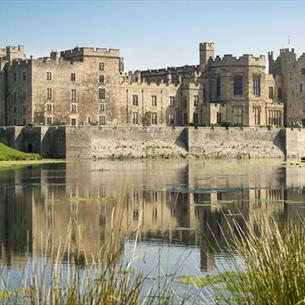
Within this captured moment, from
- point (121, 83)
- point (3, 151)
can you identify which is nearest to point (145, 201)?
point (3, 151)

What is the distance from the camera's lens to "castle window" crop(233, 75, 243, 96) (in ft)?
329

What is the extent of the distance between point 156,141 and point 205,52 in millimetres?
21613

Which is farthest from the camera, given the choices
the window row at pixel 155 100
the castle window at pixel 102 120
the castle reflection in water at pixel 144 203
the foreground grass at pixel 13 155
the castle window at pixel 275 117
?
the castle window at pixel 275 117

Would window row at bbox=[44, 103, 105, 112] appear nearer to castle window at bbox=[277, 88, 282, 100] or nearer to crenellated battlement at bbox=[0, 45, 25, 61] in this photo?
crenellated battlement at bbox=[0, 45, 25, 61]

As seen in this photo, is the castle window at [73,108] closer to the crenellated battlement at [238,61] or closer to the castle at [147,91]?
the castle at [147,91]

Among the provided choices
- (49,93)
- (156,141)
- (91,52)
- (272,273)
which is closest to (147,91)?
(91,52)

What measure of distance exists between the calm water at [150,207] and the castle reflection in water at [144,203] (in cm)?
4

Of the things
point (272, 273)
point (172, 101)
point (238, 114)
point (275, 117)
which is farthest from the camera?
point (275, 117)

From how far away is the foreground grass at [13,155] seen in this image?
7489 centimetres

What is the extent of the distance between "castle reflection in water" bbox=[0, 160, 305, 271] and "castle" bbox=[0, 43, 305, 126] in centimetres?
2538

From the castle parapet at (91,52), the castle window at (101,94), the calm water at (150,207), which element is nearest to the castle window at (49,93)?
the castle parapet at (91,52)

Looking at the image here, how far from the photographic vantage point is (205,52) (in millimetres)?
103000

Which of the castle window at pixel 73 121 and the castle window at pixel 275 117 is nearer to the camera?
the castle window at pixel 73 121

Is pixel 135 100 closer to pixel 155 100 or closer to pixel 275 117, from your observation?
pixel 155 100
